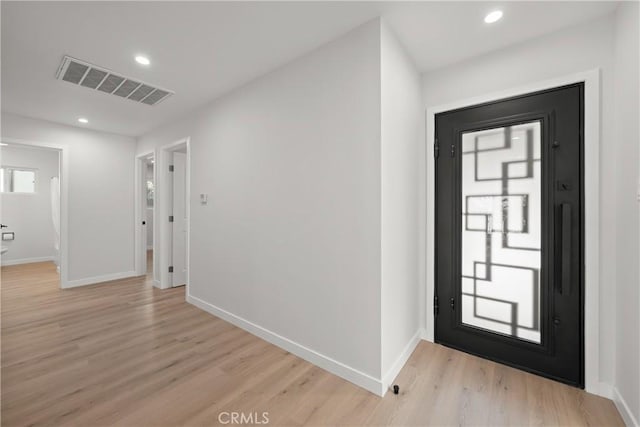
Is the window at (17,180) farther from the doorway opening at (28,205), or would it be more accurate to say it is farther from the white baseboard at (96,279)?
the white baseboard at (96,279)

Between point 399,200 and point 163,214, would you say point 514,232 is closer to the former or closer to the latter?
point 399,200

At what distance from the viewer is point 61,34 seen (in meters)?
2.09

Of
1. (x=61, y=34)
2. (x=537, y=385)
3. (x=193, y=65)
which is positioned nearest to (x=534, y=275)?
(x=537, y=385)

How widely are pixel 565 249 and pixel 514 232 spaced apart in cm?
33

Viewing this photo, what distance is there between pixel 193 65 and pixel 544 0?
272cm

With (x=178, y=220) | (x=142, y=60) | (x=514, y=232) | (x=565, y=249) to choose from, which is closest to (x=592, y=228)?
(x=565, y=249)

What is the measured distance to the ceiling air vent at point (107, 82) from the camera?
8.37ft

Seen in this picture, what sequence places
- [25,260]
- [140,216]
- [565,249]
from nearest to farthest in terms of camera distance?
[565,249]
[140,216]
[25,260]

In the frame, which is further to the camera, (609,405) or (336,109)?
(336,109)

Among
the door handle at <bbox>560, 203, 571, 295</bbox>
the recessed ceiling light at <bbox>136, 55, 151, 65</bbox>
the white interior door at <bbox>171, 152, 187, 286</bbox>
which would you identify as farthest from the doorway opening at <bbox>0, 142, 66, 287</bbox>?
the door handle at <bbox>560, 203, 571, 295</bbox>

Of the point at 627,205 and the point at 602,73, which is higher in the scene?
the point at 602,73

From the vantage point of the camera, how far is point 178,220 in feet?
14.8

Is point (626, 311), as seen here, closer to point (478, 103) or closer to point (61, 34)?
point (478, 103)

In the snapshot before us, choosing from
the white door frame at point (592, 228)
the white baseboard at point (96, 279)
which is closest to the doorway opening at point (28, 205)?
the white baseboard at point (96, 279)
